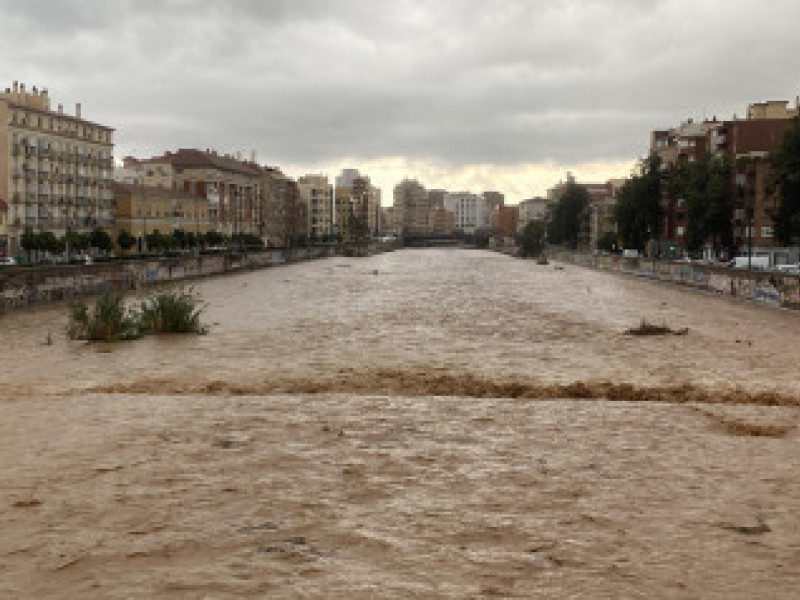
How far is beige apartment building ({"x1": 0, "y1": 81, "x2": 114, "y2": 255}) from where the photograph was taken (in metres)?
98.6

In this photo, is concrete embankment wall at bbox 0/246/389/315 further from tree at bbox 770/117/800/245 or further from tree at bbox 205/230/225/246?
tree at bbox 770/117/800/245

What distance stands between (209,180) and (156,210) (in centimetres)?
2965

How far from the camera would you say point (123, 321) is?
39.9 meters

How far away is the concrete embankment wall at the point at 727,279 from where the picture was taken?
59.6 metres

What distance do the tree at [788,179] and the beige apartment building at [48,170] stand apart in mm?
73095

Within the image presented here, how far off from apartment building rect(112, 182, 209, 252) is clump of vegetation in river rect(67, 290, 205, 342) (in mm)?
68014

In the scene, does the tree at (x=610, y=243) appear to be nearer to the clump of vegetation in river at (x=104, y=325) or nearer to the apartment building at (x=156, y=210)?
the apartment building at (x=156, y=210)

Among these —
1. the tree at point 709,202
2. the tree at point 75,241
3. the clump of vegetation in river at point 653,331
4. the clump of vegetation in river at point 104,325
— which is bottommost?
the clump of vegetation in river at point 653,331

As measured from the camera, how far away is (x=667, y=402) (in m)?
24.9

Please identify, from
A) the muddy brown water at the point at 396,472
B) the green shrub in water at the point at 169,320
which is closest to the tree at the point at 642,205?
the muddy brown water at the point at 396,472

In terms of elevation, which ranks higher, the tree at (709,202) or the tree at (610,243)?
the tree at (709,202)

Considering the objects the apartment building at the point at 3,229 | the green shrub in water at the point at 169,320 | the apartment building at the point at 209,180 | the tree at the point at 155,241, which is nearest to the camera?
the green shrub in water at the point at 169,320

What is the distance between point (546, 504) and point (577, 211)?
182 metres

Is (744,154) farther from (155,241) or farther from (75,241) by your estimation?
(75,241)
